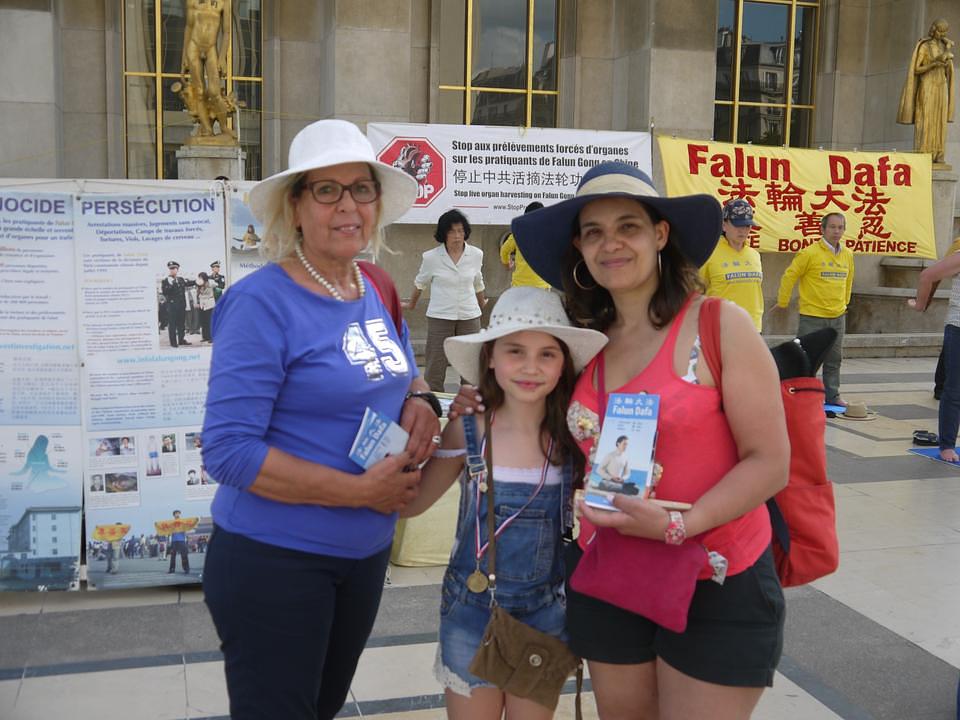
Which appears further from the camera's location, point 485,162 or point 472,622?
point 485,162

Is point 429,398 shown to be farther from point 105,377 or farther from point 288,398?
point 105,377

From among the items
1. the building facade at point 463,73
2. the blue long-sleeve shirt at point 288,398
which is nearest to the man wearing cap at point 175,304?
the blue long-sleeve shirt at point 288,398

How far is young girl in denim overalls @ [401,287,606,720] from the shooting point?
2.42m

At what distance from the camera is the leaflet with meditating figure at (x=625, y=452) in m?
2.07

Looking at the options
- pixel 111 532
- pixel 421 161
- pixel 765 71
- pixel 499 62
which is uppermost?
pixel 765 71

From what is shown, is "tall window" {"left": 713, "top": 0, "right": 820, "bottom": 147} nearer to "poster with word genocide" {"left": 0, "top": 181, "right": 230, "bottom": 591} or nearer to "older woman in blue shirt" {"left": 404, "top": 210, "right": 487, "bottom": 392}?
"older woman in blue shirt" {"left": 404, "top": 210, "right": 487, "bottom": 392}

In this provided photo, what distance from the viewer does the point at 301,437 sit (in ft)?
6.97

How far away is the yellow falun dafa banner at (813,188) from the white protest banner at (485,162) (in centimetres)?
139

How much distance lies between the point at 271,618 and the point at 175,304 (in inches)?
105

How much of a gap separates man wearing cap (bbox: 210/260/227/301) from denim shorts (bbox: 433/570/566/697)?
250cm

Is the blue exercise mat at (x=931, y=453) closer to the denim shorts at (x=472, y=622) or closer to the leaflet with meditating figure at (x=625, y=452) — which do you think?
the denim shorts at (x=472, y=622)

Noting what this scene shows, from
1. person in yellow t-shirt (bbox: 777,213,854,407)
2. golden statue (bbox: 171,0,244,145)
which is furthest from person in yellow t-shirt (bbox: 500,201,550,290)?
golden statue (bbox: 171,0,244,145)

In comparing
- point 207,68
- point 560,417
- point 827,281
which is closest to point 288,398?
point 560,417

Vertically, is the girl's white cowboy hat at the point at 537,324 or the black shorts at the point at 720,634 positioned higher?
the girl's white cowboy hat at the point at 537,324
